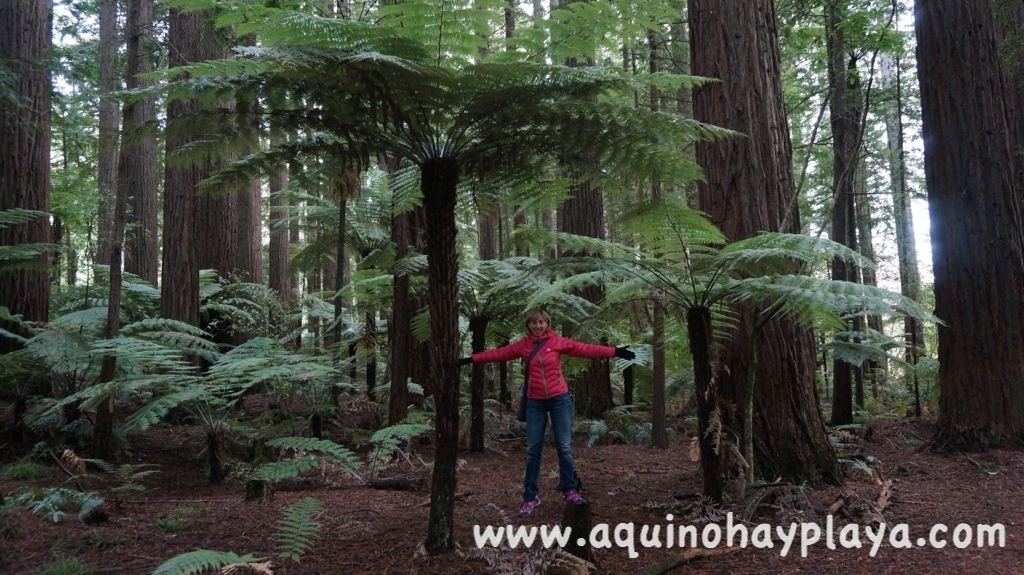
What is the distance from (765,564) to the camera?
3.11 meters

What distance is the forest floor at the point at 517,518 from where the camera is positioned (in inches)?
121

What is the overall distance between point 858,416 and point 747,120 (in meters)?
6.02

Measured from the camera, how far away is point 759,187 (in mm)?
4746

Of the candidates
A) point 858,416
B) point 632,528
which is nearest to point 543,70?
point 632,528

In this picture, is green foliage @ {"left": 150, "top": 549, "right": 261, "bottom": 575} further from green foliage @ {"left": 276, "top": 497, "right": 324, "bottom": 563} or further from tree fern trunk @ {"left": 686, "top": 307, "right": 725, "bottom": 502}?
tree fern trunk @ {"left": 686, "top": 307, "right": 725, "bottom": 502}

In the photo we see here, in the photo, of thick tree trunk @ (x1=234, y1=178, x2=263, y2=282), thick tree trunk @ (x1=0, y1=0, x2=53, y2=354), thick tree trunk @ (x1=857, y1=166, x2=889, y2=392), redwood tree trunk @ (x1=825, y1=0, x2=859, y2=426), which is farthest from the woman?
thick tree trunk @ (x1=857, y1=166, x2=889, y2=392)

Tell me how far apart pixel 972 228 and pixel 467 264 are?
5398 millimetres

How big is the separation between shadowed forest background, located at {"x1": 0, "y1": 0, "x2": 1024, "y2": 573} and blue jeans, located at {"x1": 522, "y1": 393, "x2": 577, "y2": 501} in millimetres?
464

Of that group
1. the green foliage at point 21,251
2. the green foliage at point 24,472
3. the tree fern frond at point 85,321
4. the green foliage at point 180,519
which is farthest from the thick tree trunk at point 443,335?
the green foliage at point 21,251

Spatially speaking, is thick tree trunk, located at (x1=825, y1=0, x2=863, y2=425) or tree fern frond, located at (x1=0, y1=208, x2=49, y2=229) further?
thick tree trunk, located at (x1=825, y1=0, x2=863, y2=425)

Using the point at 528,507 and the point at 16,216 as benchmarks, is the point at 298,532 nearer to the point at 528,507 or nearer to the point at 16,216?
the point at 528,507

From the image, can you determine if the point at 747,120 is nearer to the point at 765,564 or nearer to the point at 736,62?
the point at 736,62

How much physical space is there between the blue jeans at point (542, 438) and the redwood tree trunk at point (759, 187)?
122 cm

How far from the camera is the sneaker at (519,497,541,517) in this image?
3.95 m
